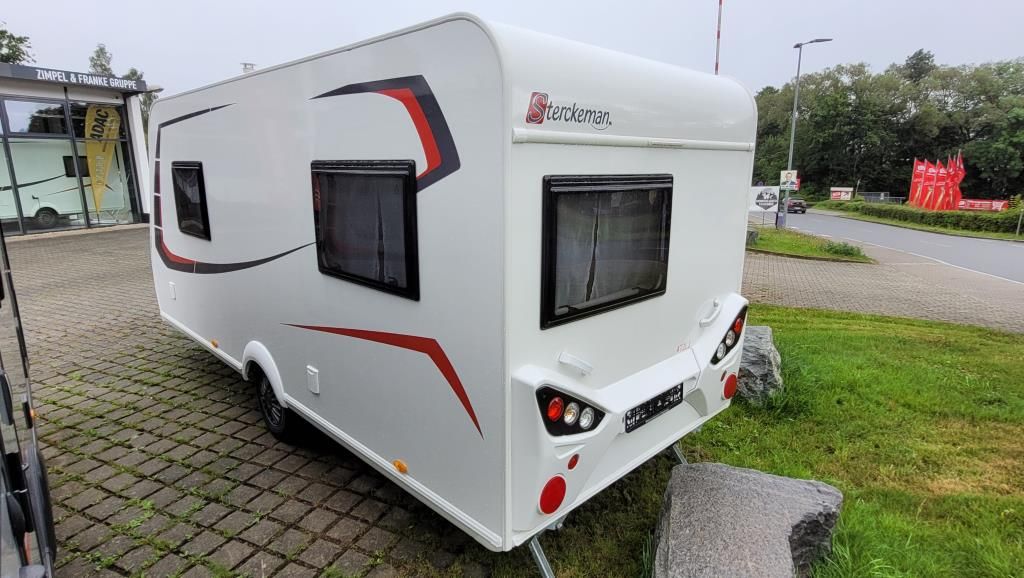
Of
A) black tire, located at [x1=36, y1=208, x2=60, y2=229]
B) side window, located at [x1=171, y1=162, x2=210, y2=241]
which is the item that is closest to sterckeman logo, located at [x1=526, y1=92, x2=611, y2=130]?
side window, located at [x1=171, y1=162, x2=210, y2=241]

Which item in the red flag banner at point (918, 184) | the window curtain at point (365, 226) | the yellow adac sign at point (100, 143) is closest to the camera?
the window curtain at point (365, 226)

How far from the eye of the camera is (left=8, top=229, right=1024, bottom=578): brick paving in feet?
9.53

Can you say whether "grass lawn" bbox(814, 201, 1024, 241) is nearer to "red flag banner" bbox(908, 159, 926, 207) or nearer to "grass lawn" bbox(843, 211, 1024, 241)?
"grass lawn" bbox(843, 211, 1024, 241)

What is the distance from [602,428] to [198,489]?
8.82ft

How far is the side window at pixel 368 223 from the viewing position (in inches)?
98.5

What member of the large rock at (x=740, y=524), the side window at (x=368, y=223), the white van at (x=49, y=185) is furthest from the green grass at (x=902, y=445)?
the white van at (x=49, y=185)

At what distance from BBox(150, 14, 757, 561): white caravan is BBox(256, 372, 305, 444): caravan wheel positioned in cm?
14

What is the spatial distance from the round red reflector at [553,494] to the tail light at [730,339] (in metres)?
1.37

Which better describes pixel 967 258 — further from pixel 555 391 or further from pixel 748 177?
pixel 555 391

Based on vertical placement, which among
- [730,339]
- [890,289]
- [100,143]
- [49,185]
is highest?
[100,143]

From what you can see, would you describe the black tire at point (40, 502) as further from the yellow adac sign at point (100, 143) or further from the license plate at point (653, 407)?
the yellow adac sign at point (100, 143)

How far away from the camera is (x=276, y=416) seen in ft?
13.4

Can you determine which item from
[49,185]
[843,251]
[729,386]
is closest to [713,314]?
[729,386]

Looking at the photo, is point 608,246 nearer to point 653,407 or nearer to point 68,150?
point 653,407
